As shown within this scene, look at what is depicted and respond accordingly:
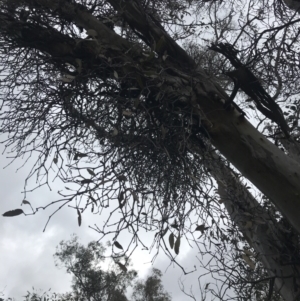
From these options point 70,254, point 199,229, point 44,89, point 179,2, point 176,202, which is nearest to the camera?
point 199,229

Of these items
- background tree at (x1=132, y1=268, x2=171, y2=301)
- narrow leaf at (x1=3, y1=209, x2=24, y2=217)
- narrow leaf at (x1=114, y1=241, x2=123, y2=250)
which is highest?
background tree at (x1=132, y1=268, x2=171, y2=301)

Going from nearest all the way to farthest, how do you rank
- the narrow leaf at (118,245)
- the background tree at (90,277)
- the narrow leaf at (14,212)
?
the narrow leaf at (14,212) → the narrow leaf at (118,245) → the background tree at (90,277)

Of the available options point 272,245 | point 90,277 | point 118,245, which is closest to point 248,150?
point 118,245

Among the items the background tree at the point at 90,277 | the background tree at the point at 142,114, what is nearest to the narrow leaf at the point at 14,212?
the background tree at the point at 142,114

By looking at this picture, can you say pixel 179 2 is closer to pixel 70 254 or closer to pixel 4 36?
pixel 4 36

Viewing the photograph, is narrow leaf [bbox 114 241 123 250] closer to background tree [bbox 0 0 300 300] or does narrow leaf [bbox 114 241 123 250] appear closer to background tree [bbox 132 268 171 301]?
background tree [bbox 0 0 300 300]

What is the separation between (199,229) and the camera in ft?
9.05

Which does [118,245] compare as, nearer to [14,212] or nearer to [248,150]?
[14,212]

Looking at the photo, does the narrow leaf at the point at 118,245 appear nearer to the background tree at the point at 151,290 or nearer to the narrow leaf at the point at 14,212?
the narrow leaf at the point at 14,212

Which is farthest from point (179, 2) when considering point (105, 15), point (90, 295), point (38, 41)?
point (90, 295)

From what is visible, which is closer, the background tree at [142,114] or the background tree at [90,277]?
the background tree at [142,114]

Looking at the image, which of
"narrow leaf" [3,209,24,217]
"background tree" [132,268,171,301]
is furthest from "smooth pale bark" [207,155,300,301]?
"background tree" [132,268,171,301]

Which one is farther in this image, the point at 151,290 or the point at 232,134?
the point at 151,290

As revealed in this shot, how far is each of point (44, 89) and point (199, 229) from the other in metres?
1.73
